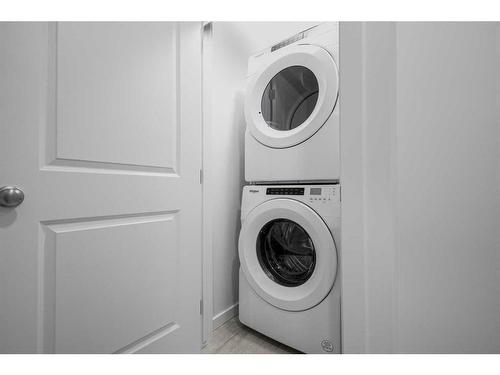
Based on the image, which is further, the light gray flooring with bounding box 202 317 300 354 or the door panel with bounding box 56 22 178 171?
the light gray flooring with bounding box 202 317 300 354

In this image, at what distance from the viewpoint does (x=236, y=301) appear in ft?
4.93

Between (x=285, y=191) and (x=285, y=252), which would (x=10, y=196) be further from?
(x=285, y=252)

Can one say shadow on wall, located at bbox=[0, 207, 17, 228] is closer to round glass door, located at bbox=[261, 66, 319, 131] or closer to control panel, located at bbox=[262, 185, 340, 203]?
control panel, located at bbox=[262, 185, 340, 203]

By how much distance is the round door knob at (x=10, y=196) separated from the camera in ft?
1.84

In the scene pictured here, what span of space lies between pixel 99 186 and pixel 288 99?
978 millimetres

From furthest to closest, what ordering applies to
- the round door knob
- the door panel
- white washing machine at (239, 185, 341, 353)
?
white washing machine at (239, 185, 341, 353) → the door panel → the round door knob

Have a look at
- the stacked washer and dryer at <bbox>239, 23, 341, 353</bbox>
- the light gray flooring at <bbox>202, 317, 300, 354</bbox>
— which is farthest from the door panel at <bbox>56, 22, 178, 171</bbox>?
the light gray flooring at <bbox>202, 317, 300, 354</bbox>

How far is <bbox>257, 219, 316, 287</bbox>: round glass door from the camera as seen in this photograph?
3.73ft

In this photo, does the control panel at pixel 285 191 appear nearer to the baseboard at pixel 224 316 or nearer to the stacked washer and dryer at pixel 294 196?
the stacked washer and dryer at pixel 294 196

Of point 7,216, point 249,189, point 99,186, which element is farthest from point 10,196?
point 249,189

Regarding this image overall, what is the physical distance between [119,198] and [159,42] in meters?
0.63

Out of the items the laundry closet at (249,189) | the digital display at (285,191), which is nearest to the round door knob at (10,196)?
the laundry closet at (249,189)
